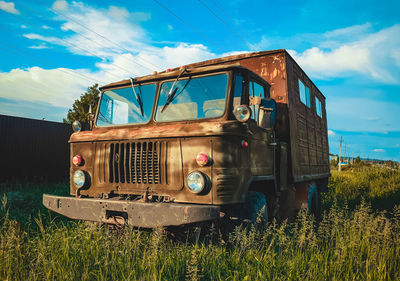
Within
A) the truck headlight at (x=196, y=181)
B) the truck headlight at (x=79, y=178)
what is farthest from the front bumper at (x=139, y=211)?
the truck headlight at (x=79, y=178)

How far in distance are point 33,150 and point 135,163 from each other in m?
10.7

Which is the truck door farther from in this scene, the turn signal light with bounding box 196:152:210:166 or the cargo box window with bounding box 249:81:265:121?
the turn signal light with bounding box 196:152:210:166

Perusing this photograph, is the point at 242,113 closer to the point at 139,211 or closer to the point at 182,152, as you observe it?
the point at 182,152

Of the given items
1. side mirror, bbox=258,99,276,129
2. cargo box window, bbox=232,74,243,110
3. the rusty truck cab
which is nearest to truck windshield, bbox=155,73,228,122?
the rusty truck cab

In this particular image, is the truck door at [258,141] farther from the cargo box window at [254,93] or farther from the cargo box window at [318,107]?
the cargo box window at [318,107]

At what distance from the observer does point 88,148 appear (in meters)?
4.46

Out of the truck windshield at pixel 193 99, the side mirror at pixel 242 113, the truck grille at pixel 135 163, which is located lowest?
the truck grille at pixel 135 163

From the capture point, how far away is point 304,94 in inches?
278

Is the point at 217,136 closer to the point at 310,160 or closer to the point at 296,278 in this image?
the point at 296,278

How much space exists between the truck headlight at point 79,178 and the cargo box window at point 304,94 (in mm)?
4668

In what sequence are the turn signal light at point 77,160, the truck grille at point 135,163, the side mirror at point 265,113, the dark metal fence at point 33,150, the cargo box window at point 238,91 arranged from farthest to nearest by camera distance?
1. the dark metal fence at point 33,150
2. the turn signal light at point 77,160
3. the side mirror at point 265,113
4. the cargo box window at point 238,91
5. the truck grille at point 135,163

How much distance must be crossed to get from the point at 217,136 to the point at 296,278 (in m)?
1.63

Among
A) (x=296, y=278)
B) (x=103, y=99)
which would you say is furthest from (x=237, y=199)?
(x=103, y=99)

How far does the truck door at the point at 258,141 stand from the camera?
13.4 ft
